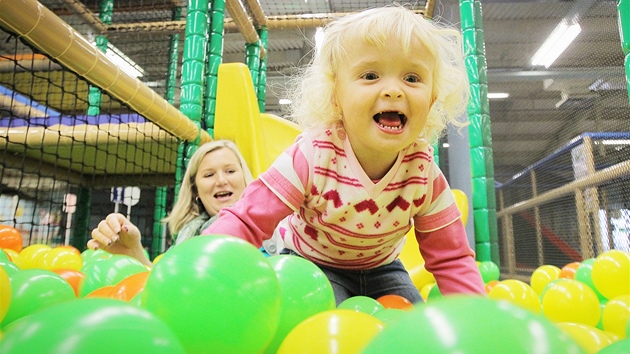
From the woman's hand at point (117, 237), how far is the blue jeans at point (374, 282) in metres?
0.46

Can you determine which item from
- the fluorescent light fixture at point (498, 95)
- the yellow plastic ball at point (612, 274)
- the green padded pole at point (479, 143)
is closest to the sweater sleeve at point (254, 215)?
the yellow plastic ball at point (612, 274)

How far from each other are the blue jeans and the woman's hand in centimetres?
46

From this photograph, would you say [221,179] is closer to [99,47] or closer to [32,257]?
[32,257]

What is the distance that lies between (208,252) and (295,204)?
0.41 m

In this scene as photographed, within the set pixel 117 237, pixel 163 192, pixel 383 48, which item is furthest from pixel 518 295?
pixel 163 192

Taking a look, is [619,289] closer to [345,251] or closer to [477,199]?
[345,251]

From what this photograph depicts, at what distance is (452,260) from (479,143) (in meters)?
1.37

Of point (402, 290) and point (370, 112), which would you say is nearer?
point (370, 112)

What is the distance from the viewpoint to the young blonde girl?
31.5 inches

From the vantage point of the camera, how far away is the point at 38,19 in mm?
936

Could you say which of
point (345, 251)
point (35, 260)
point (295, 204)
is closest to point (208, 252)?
point (295, 204)

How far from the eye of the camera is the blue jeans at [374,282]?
1043mm

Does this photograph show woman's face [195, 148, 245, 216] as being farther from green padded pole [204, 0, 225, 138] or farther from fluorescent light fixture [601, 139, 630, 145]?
fluorescent light fixture [601, 139, 630, 145]

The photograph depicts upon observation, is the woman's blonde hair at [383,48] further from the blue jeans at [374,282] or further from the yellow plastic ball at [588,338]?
the yellow plastic ball at [588,338]
